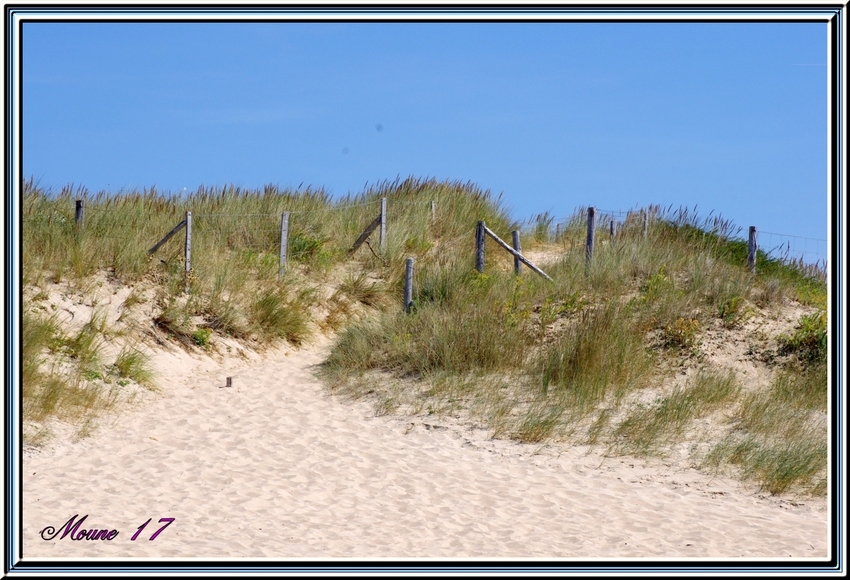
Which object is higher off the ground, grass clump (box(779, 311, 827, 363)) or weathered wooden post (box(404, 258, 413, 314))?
weathered wooden post (box(404, 258, 413, 314))

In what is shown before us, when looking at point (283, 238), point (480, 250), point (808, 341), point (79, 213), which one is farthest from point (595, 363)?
point (79, 213)

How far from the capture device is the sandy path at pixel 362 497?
7000 mm

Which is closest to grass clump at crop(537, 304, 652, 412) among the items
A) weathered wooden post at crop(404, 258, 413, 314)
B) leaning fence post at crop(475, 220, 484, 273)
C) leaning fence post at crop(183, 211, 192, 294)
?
weathered wooden post at crop(404, 258, 413, 314)

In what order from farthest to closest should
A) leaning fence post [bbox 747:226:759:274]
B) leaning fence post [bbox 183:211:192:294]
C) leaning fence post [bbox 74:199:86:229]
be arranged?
leaning fence post [bbox 747:226:759:274], leaning fence post [bbox 74:199:86:229], leaning fence post [bbox 183:211:192:294]

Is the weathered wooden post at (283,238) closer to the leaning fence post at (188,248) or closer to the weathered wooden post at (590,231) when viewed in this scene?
the leaning fence post at (188,248)

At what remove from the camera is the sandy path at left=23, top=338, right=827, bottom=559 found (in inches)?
276

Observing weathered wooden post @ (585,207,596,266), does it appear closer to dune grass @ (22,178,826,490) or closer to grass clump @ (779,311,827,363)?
dune grass @ (22,178,826,490)

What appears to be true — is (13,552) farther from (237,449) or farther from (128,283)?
(128,283)

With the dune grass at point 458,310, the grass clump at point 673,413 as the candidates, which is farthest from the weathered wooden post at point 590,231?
the grass clump at point 673,413

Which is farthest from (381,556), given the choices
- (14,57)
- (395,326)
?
(395,326)

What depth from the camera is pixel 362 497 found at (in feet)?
27.5

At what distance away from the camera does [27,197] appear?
52.7 ft

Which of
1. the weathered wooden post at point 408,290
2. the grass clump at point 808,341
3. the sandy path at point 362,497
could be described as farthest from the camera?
the weathered wooden post at point 408,290
